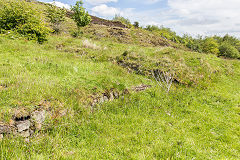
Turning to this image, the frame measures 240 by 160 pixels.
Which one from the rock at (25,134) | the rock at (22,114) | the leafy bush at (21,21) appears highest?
the leafy bush at (21,21)

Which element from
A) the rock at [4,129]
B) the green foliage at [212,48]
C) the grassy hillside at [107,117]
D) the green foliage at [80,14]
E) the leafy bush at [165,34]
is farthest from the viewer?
the leafy bush at [165,34]

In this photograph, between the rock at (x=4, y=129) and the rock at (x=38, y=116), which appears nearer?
the rock at (x=4, y=129)

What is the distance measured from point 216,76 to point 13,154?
1523 centimetres

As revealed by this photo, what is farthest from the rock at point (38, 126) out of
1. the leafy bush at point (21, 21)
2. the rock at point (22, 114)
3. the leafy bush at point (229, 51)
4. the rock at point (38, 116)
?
the leafy bush at point (229, 51)

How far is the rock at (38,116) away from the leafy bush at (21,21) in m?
10.8

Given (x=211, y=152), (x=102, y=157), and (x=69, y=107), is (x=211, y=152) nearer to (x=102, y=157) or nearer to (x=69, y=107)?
(x=102, y=157)

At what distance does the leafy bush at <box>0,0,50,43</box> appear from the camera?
11.9 meters

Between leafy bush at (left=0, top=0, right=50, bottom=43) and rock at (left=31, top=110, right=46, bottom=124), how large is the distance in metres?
10.8

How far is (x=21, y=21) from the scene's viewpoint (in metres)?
12.3

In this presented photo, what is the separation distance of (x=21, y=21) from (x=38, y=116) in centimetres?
1271

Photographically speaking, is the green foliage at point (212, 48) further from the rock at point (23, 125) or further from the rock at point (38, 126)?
the rock at point (23, 125)

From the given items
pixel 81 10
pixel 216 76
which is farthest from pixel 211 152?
pixel 81 10

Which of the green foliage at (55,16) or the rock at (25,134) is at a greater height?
the green foliage at (55,16)

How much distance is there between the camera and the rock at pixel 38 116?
12.8 ft
